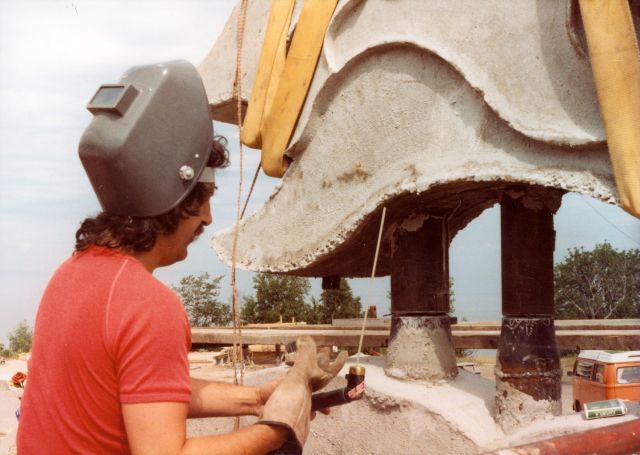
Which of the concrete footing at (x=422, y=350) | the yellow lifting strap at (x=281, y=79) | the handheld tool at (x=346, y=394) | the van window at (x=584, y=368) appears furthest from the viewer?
the van window at (x=584, y=368)

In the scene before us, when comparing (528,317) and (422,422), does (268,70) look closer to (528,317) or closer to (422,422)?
(528,317)

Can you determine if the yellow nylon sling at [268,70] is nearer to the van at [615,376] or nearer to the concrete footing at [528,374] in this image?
the concrete footing at [528,374]

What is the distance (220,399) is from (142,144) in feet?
2.76

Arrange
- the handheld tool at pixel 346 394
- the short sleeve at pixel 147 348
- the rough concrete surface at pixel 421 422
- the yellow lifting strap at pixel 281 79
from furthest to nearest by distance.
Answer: the yellow lifting strap at pixel 281 79 < the rough concrete surface at pixel 421 422 < the handheld tool at pixel 346 394 < the short sleeve at pixel 147 348

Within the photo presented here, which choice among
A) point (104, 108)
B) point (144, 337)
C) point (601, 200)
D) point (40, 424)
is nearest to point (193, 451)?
point (144, 337)

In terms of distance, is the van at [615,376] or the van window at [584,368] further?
the van window at [584,368]

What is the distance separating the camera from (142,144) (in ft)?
6.15

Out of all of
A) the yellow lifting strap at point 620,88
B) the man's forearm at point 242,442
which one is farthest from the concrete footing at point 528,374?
the man's forearm at point 242,442

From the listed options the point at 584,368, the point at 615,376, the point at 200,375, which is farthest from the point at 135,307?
the point at 200,375

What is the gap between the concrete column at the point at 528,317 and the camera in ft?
11.4

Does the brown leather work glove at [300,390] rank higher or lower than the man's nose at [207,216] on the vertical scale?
lower

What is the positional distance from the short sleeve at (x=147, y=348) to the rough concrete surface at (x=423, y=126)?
78.9 inches

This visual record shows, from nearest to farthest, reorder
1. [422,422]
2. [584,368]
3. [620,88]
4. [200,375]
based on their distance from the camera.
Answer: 1. [620,88]
2. [422,422]
3. [584,368]
4. [200,375]

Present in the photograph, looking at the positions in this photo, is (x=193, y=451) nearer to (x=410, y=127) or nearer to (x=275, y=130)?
(x=410, y=127)
